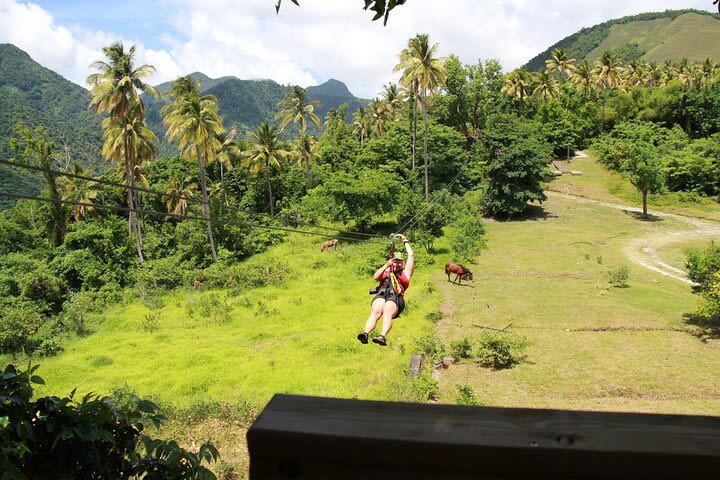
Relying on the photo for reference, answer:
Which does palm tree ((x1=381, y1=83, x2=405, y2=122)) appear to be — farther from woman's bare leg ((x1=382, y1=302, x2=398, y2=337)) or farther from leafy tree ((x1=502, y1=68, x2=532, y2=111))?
woman's bare leg ((x1=382, y1=302, x2=398, y2=337))

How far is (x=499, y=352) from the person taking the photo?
15.9m

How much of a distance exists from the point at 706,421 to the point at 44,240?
55.5 m

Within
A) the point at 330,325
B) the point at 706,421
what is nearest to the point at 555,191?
the point at 330,325

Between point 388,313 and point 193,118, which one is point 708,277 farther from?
point 193,118

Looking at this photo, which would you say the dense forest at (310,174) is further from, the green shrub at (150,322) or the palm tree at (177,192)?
the green shrub at (150,322)

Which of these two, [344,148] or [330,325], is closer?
[330,325]

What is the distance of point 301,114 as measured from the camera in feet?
159

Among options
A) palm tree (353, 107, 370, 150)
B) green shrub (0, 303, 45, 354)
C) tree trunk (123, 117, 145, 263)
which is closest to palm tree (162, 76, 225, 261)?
tree trunk (123, 117, 145, 263)

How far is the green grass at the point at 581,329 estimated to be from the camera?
44.1 ft

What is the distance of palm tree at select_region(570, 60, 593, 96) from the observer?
61906mm

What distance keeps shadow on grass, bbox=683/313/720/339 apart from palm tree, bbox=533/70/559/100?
1760 inches

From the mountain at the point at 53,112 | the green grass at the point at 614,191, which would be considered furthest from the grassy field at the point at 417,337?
the mountain at the point at 53,112

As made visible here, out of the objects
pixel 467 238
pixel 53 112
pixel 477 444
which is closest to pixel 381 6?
pixel 477 444

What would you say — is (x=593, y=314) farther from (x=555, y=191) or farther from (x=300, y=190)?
(x=300, y=190)
